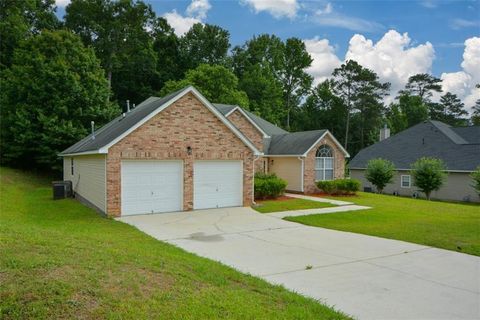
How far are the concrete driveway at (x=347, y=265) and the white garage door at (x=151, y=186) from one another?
220 cm

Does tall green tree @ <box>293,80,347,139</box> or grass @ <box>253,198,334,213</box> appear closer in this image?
grass @ <box>253,198,334,213</box>

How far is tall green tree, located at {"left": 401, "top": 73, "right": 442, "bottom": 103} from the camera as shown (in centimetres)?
6272

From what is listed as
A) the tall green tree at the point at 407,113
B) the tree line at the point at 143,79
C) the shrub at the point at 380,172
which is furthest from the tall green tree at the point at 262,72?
the shrub at the point at 380,172

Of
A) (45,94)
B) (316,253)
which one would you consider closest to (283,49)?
(45,94)

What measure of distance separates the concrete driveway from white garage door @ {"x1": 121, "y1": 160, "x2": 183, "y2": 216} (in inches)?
86.5

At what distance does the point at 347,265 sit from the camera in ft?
23.5

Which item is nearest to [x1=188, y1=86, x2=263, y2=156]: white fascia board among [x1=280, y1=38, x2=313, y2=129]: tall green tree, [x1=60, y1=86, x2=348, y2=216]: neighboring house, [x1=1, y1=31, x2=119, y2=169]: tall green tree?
[x1=60, y1=86, x2=348, y2=216]: neighboring house

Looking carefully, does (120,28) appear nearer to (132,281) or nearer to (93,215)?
(93,215)

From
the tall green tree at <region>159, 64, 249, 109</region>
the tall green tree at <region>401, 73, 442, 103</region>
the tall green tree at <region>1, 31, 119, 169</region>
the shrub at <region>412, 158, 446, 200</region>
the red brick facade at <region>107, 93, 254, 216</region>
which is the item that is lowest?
the shrub at <region>412, 158, 446, 200</region>

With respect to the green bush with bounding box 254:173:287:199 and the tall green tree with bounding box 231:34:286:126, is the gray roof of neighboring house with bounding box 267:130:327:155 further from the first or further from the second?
the tall green tree with bounding box 231:34:286:126

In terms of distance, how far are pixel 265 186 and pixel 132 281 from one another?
44.4 ft

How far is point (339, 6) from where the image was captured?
11.9 m

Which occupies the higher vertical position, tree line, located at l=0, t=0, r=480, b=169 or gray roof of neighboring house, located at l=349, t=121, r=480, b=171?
tree line, located at l=0, t=0, r=480, b=169

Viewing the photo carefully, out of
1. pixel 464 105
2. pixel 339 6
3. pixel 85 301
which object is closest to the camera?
pixel 85 301
